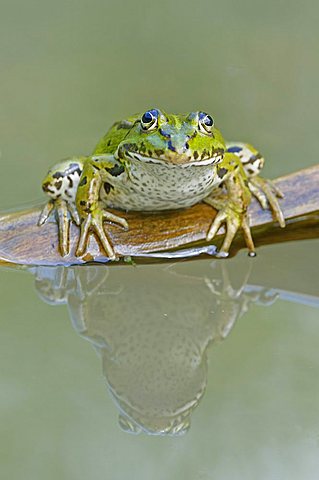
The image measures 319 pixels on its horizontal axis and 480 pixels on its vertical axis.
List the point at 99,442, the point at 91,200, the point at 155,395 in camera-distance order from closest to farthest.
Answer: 1. the point at 99,442
2. the point at 155,395
3. the point at 91,200

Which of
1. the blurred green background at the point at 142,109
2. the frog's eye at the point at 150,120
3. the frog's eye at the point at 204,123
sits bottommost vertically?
the blurred green background at the point at 142,109

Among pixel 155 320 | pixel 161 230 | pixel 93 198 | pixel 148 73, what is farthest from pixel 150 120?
pixel 148 73

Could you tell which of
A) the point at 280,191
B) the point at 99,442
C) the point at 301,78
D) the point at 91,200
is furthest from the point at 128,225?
the point at 301,78

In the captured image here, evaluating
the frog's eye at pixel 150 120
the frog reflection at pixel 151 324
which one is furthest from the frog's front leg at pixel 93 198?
the frog's eye at pixel 150 120

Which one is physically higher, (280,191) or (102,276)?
(280,191)

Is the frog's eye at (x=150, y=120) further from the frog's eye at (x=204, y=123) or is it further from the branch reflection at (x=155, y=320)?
the branch reflection at (x=155, y=320)

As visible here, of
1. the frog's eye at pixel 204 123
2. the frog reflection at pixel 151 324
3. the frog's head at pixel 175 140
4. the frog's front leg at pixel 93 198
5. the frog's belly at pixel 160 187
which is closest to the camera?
the frog reflection at pixel 151 324

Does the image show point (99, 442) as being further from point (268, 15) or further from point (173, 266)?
point (268, 15)
